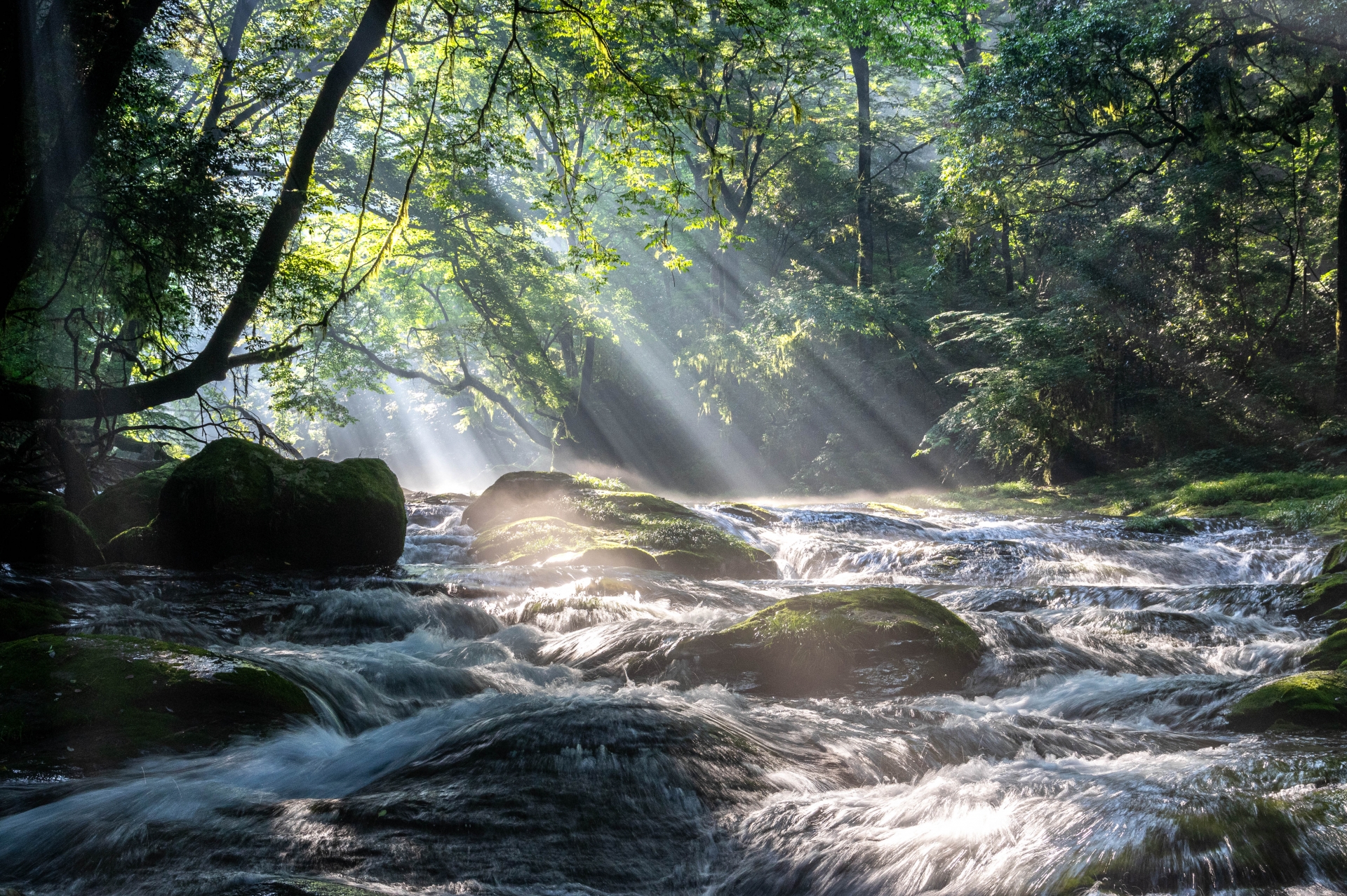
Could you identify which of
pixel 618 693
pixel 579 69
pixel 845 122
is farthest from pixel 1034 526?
pixel 845 122

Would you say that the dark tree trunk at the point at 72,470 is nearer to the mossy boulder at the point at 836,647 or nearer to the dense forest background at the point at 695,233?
the dense forest background at the point at 695,233

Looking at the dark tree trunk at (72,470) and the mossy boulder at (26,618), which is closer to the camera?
the mossy boulder at (26,618)

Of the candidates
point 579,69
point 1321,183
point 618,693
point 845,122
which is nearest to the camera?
point 618,693

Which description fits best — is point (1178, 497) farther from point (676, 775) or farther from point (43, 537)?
point (43, 537)

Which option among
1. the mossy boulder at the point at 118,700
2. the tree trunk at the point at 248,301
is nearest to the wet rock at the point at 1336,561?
the mossy boulder at the point at 118,700

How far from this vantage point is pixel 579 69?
20516mm

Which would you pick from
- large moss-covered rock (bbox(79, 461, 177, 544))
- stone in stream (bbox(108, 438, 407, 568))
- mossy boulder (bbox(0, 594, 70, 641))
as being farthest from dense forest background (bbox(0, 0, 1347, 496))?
mossy boulder (bbox(0, 594, 70, 641))

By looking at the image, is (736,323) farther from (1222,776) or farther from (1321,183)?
(1222,776)

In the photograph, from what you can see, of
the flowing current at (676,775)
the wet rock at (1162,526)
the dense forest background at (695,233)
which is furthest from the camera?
the wet rock at (1162,526)

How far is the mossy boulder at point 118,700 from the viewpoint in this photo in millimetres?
3609

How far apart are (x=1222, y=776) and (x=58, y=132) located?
9627 mm

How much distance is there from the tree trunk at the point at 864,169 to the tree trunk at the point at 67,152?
21199 mm

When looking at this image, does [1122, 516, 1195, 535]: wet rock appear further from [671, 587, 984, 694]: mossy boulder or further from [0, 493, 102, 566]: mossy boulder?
[0, 493, 102, 566]: mossy boulder

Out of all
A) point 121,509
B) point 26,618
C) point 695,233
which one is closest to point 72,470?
point 121,509
